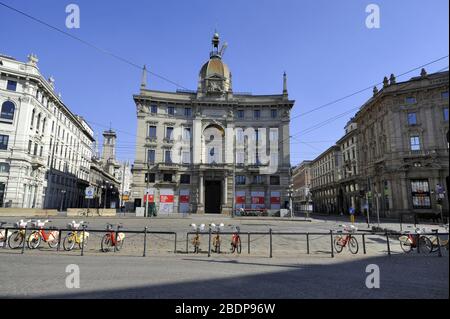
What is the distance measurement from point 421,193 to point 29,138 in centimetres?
5653

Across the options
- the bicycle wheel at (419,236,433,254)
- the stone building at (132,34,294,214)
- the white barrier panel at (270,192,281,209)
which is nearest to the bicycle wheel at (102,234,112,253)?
the bicycle wheel at (419,236,433,254)

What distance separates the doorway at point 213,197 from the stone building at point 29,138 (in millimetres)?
26108

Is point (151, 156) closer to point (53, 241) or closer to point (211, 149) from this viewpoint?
point (211, 149)

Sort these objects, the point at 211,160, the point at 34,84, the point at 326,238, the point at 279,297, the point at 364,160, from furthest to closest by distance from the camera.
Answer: the point at 364,160 → the point at 211,160 → the point at 34,84 → the point at 326,238 → the point at 279,297

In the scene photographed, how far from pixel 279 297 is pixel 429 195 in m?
40.9

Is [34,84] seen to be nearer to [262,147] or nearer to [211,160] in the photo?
[211,160]

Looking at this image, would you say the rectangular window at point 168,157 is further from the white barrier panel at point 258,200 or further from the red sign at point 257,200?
the red sign at point 257,200

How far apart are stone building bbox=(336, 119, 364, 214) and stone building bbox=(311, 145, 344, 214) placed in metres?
1.64

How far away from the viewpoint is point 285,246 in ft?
47.5

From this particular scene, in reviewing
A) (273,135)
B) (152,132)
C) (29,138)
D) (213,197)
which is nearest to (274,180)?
(273,135)

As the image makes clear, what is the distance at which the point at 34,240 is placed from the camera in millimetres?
12594

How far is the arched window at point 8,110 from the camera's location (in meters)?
38.7

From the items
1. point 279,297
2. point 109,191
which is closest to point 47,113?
point 109,191
